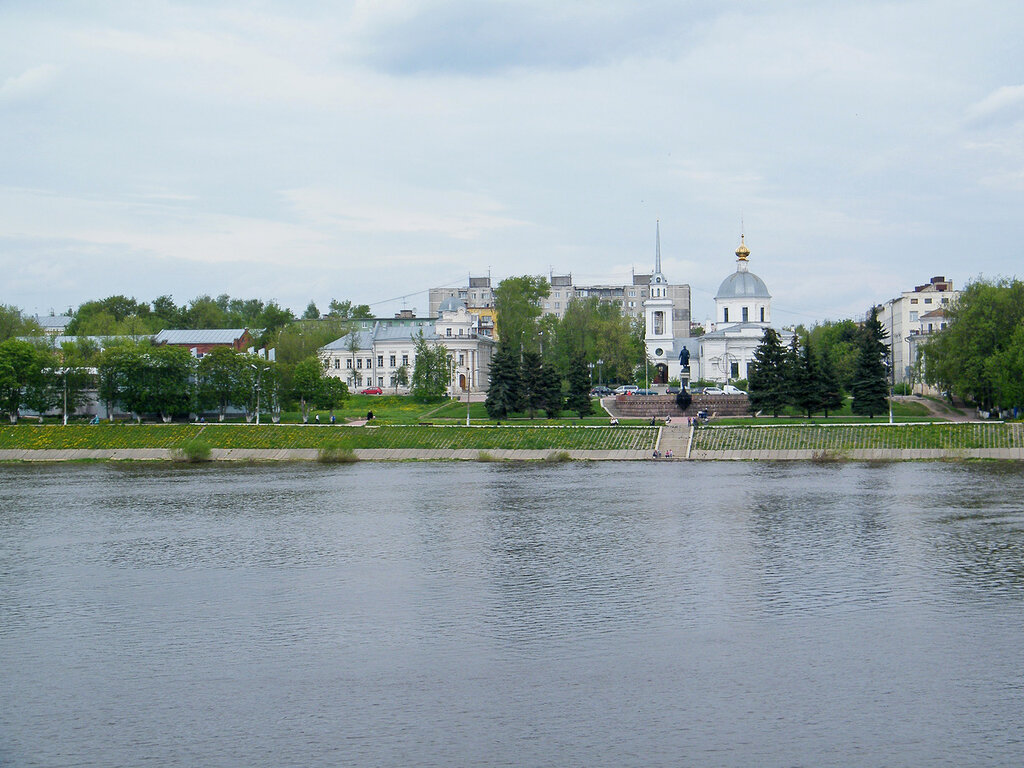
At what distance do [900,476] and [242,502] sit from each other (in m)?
28.0


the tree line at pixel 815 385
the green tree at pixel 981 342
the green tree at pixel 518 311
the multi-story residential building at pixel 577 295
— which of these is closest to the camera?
the green tree at pixel 981 342

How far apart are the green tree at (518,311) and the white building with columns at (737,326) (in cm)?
1647

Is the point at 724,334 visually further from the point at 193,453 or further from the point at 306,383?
the point at 193,453

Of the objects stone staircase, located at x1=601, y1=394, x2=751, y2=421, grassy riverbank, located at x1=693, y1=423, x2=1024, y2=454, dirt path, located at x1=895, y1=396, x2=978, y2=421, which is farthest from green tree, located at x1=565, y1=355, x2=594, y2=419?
dirt path, located at x1=895, y1=396, x2=978, y2=421

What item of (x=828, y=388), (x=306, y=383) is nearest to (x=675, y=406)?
(x=828, y=388)

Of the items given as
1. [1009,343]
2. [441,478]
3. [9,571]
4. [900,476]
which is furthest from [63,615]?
[1009,343]

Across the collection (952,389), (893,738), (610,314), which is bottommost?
(893,738)

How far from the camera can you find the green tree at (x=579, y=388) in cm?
7119

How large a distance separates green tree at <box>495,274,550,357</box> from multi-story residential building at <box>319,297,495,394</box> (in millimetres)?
2561

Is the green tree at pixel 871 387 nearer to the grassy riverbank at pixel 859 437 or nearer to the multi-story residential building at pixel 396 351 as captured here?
the grassy riverbank at pixel 859 437

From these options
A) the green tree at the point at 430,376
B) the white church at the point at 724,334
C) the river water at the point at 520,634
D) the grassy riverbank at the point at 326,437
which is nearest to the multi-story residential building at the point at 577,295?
the white church at the point at 724,334

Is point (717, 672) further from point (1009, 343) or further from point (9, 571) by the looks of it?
point (1009, 343)

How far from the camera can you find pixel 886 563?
28656 millimetres

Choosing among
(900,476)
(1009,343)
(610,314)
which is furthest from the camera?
(610,314)
